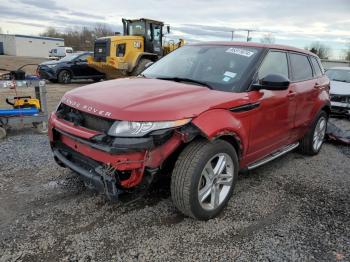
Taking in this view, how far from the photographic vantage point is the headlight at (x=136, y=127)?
2951 mm

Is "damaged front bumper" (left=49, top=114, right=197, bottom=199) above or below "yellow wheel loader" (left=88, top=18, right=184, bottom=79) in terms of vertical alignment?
below

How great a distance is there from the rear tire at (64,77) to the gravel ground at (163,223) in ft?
39.3

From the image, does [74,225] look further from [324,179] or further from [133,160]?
[324,179]

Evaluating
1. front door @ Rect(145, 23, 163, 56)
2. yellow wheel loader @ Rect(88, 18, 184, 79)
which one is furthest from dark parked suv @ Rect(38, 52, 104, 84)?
front door @ Rect(145, 23, 163, 56)

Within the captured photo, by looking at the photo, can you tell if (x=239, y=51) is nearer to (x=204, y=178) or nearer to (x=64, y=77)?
(x=204, y=178)

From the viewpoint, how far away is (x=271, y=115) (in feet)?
13.6

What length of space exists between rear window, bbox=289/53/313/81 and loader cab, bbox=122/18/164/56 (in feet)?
34.4

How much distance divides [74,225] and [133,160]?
0.95m

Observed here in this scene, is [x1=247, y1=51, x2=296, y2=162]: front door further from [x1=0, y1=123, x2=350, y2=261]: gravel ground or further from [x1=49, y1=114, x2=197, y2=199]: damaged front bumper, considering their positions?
[x1=49, y1=114, x2=197, y2=199]: damaged front bumper

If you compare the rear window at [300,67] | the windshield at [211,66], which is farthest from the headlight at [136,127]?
the rear window at [300,67]

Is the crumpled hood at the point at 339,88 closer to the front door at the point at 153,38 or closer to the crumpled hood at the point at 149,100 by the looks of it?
the crumpled hood at the point at 149,100

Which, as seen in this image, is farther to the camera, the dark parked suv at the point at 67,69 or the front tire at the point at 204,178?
the dark parked suv at the point at 67,69

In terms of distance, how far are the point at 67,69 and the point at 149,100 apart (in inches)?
555

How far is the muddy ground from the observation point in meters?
2.95
